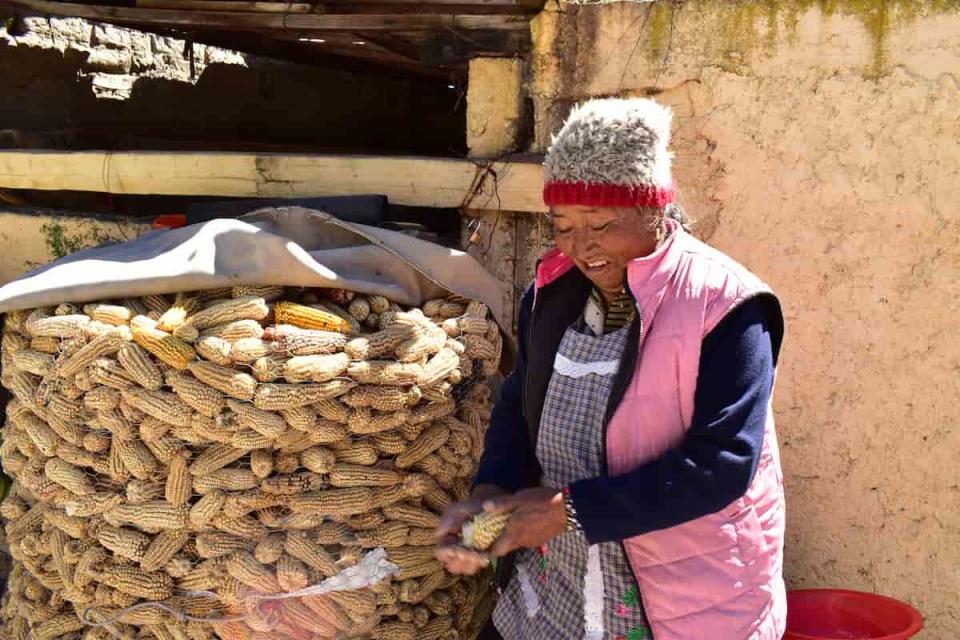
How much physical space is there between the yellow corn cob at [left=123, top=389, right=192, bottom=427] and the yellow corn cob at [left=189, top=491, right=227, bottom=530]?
23 cm

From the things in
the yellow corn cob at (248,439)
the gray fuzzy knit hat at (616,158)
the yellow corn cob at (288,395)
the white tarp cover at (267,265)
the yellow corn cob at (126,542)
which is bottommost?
the yellow corn cob at (126,542)

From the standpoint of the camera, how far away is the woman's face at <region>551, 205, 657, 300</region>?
216cm

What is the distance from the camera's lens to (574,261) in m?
2.27

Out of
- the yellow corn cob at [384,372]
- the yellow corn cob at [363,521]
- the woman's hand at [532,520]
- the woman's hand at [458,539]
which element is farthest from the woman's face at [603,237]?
the yellow corn cob at [363,521]

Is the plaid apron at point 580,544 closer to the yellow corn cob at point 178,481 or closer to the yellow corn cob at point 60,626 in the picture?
the yellow corn cob at point 178,481

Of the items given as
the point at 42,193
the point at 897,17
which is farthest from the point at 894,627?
the point at 42,193

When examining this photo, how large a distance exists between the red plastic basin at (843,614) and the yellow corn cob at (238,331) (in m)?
1.93

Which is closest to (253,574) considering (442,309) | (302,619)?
(302,619)

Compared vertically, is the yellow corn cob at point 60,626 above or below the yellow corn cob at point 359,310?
below

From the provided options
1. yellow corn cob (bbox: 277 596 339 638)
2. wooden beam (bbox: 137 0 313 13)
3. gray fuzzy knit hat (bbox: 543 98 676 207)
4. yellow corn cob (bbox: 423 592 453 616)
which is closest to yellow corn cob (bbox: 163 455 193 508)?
yellow corn cob (bbox: 277 596 339 638)

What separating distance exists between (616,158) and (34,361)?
6.51 feet

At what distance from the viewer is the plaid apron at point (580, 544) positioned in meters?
2.26

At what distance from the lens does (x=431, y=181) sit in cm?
373

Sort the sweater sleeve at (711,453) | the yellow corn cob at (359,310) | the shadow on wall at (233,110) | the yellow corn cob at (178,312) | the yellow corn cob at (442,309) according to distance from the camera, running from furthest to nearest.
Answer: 1. the shadow on wall at (233,110)
2. the yellow corn cob at (442,309)
3. the yellow corn cob at (359,310)
4. the yellow corn cob at (178,312)
5. the sweater sleeve at (711,453)
